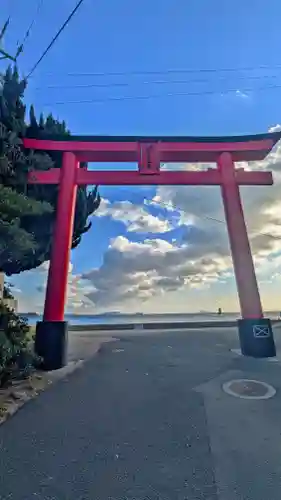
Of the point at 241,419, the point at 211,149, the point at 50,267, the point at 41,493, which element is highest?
the point at 211,149

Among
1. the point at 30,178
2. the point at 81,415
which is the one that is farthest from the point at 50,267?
the point at 81,415

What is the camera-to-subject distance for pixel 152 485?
7.32ft

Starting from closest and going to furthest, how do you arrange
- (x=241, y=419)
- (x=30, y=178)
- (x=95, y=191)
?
(x=241, y=419) < (x=30, y=178) < (x=95, y=191)

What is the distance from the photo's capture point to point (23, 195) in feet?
15.0

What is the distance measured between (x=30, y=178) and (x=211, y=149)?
387cm

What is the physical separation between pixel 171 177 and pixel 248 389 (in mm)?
4494

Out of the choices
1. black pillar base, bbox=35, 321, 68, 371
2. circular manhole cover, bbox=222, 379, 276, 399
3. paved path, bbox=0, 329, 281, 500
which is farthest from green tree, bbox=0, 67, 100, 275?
circular manhole cover, bbox=222, 379, 276, 399

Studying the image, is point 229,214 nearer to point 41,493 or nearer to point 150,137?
point 150,137

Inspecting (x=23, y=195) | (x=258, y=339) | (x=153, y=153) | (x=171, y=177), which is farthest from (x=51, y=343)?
(x=153, y=153)

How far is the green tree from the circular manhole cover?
3.24 m

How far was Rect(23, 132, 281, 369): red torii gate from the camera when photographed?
6.51 metres

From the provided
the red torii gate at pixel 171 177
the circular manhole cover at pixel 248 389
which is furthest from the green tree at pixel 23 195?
the circular manhole cover at pixel 248 389

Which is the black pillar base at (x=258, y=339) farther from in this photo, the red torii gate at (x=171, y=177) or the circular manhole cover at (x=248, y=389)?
the circular manhole cover at (x=248, y=389)

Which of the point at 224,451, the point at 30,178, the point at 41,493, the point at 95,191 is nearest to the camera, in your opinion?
the point at 41,493
